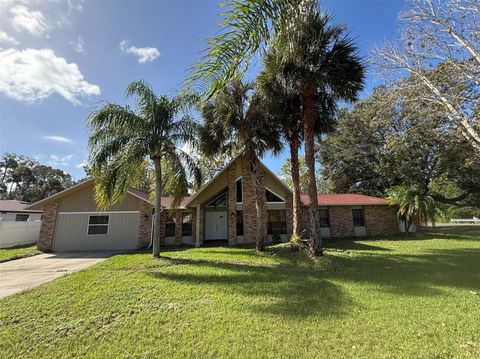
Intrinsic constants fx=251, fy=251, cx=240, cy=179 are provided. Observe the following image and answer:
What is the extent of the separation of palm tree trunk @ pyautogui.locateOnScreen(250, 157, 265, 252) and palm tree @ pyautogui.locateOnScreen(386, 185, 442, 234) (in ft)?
38.4

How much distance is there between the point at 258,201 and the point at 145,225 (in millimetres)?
7799

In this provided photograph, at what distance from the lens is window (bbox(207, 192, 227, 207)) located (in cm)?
1786

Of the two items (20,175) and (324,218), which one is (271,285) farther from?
(20,175)

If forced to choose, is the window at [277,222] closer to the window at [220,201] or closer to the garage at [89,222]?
the window at [220,201]

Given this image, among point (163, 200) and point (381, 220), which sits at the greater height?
point (163, 200)

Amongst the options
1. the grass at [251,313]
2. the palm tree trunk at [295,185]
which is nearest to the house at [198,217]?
the palm tree trunk at [295,185]

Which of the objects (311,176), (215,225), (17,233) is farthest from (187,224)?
(17,233)

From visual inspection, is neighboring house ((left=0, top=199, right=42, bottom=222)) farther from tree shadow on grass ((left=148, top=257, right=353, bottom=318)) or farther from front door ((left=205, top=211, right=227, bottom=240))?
tree shadow on grass ((left=148, top=257, right=353, bottom=318))

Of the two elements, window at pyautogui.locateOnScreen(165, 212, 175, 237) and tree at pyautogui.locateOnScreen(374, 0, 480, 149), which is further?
window at pyautogui.locateOnScreen(165, 212, 175, 237)

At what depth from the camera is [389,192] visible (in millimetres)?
19016

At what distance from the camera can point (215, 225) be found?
1834cm

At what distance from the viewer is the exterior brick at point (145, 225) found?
50.7ft

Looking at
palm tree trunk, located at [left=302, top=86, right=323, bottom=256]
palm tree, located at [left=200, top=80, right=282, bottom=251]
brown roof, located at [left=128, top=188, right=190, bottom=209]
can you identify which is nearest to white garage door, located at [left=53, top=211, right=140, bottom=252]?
brown roof, located at [left=128, top=188, right=190, bottom=209]

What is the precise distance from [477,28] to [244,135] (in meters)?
8.80
